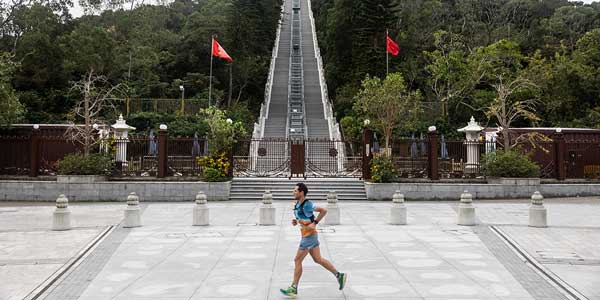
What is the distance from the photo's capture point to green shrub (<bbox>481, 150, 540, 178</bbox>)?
743 inches

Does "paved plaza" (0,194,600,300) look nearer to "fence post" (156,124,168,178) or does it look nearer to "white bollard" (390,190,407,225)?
"white bollard" (390,190,407,225)

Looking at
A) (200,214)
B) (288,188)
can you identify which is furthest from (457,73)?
(200,214)

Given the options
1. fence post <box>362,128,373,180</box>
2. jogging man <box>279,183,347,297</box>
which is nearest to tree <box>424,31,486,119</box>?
fence post <box>362,128,373,180</box>

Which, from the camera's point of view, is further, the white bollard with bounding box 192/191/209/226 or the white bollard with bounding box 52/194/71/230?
the white bollard with bounding box 192/191/209/226

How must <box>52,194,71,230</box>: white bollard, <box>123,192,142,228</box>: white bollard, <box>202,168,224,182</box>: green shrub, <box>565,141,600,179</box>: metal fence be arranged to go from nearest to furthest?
<box>52,194,71,230</box>: white bollard
<box>123,192,142,228</box>: white bollard
<box>202,168,224,182</box>: green shrub
<box>565,141,600,179</box>: metal fence

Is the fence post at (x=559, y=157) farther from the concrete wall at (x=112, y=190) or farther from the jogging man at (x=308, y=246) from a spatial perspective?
the jogging man at (x=308, y=246)

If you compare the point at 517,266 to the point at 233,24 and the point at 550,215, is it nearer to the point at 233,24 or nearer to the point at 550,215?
the point at 550,215

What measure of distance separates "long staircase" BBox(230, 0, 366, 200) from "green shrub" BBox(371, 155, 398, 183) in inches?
36.1

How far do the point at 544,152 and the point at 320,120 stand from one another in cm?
1729

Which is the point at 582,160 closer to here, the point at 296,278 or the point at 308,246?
the point at 308,246

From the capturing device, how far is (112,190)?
18500mm

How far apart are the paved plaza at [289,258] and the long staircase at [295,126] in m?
5.21

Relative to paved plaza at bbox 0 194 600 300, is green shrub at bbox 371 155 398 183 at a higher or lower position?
higher

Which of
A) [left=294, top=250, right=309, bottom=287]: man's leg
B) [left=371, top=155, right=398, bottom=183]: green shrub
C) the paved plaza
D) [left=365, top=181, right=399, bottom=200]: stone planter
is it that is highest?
[left=371, top=155, right=398, bottom=183]: green shrub
